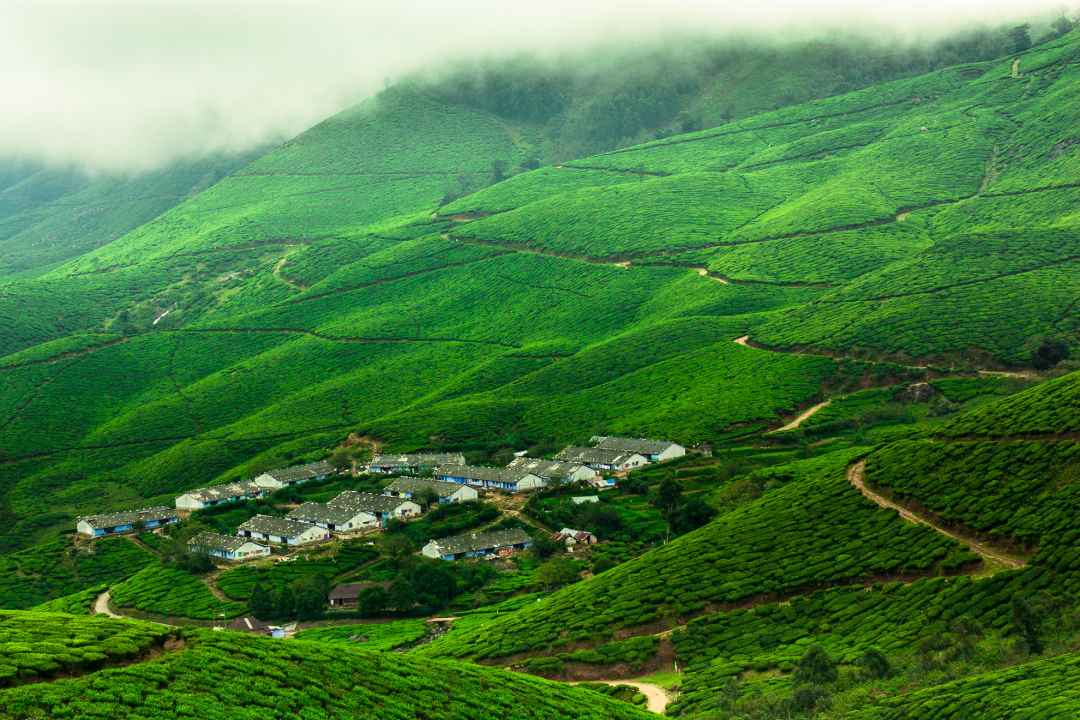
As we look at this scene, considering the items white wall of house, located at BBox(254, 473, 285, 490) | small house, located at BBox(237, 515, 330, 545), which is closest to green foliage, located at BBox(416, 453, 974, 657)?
small house, located at BBox(237, 515, 330, 545)

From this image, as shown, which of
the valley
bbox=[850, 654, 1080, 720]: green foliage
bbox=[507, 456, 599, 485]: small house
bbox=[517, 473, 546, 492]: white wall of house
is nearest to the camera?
bbox=[850, 654, 1080, 720]: green foliage

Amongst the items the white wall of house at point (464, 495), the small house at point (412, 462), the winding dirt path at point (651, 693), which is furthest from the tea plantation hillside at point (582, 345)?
the winding dirt path at point (651, 693)

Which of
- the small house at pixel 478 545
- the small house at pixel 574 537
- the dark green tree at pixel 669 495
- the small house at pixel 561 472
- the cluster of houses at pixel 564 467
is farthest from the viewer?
the cluster of houses at pixel 564 467

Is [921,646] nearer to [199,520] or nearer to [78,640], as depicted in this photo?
[78,640]

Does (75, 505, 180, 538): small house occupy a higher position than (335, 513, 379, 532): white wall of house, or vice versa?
(75, 505, 180, 538): small house

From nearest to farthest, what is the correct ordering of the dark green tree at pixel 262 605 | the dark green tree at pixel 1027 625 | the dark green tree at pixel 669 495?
the dark green tree at pixel 1027 625
the dark green tree at pixel 262 605
the dark green tree at pixel 669 495

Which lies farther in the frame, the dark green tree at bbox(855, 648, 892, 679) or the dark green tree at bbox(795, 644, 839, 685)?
the dark green tree at bbox(855, 648, 892, 679)

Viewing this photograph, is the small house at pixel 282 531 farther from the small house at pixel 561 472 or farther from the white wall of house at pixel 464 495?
the small house at pixel 561 472

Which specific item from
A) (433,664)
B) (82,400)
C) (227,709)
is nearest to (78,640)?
(227,709)

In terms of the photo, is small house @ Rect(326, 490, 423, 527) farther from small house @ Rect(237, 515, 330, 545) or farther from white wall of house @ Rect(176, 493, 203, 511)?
white wall of house @ Rect(176, 493, 203, 511)
